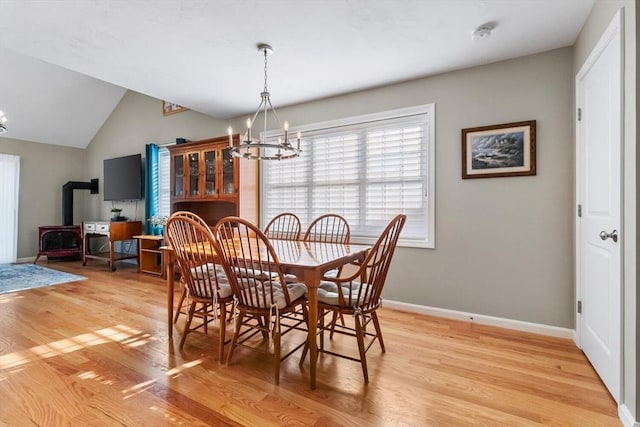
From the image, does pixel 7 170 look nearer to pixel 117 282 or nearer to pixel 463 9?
pixel 117 282

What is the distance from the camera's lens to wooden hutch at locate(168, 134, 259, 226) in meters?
3.92

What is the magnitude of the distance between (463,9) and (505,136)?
3.77ft

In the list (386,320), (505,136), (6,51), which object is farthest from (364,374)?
(6,51)

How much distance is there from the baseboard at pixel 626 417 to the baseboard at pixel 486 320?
1.06 meters

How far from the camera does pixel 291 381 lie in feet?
6.06

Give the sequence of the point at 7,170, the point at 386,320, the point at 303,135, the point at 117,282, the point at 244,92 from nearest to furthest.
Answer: the point at 386,320, the point at 244,92, the point at 303,135, the point at 117,282, the point at 7,170

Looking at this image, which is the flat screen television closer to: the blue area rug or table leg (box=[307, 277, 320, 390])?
the blue area rug

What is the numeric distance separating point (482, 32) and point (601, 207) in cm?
145

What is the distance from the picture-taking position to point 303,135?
3.82 metres

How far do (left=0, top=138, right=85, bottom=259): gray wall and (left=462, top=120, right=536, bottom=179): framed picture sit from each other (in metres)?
7.61

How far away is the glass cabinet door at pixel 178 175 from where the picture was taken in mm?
4457

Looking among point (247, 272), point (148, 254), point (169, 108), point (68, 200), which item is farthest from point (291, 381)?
point (68, 200)

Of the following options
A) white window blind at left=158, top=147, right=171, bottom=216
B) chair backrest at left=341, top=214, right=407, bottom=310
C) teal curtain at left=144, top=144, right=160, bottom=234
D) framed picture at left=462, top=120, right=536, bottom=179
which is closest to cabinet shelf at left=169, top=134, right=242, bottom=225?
white window blind at left=158, top=147, right=171, bottom=216

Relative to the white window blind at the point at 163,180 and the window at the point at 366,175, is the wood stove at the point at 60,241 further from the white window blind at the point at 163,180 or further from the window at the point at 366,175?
the window at the point at 366,175
